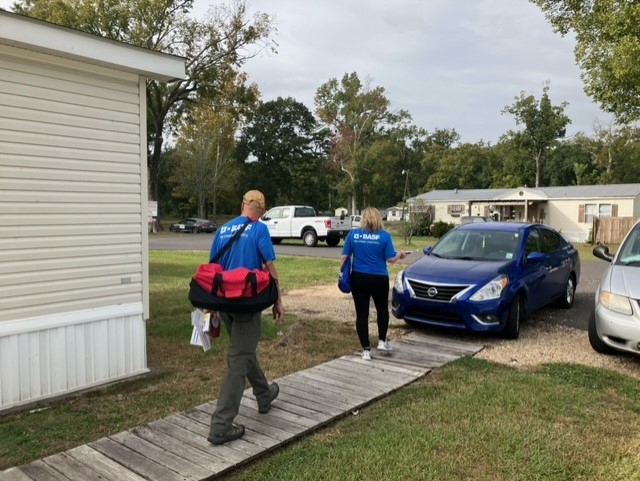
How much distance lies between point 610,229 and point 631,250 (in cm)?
2534

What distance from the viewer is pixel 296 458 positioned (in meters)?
3.48

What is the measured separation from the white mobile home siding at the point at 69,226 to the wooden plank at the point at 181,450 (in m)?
1.34

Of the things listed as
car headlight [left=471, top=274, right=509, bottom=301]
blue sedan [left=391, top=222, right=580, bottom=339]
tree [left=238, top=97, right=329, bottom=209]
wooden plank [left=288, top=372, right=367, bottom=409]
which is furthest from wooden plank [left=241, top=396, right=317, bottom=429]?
tree [left=238, top=97, right=329, bottom=209]

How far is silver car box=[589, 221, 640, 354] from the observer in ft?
17.2

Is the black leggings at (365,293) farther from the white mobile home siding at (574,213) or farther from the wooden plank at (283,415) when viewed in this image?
the white mobile home siding at (574,213)

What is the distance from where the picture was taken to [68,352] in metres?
4.73

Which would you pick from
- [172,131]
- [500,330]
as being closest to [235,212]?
[172,131]

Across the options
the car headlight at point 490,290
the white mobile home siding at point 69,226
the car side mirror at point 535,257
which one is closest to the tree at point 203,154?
the car side mirror at point 535,257

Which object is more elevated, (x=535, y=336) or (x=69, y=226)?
(x=69, y=226)

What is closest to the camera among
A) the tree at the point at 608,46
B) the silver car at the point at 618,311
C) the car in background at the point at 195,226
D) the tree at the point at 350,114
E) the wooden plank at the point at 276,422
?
the wooden plank at the point at 276,422

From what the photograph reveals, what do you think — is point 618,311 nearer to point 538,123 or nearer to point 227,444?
point 227,444

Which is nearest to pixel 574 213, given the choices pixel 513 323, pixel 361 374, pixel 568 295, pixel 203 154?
pixel 568 295

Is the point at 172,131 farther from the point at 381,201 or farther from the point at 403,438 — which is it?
the point at 403,438

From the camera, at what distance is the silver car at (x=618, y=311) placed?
5.23m
